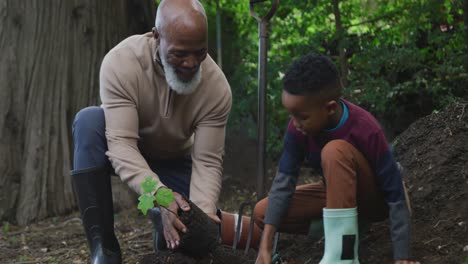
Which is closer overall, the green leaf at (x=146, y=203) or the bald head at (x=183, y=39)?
the green leaf at (x=146, y=203)

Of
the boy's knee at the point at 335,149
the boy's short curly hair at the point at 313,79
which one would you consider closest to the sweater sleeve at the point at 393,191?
→ the boy's knee at the point at 335,149

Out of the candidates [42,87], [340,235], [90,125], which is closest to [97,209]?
[90,125]

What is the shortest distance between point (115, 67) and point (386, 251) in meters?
1.54

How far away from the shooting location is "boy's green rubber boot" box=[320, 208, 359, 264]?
280 cm

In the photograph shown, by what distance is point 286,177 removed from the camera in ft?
10.4

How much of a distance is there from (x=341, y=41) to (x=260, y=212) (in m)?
2.66

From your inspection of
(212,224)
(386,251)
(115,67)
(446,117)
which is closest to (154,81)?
(115,67)

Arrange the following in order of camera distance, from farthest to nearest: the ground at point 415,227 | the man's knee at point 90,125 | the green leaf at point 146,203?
the man's knee at point 90,125, the ground at point 415,227, the green leaf at point 146,203

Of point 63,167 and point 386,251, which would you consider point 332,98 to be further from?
point 63,167

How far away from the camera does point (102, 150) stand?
3553mm

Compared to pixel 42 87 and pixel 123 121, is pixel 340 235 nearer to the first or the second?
pixel 123 121

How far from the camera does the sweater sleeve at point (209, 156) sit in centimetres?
349

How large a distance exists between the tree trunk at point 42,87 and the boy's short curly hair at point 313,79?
9.90 ft

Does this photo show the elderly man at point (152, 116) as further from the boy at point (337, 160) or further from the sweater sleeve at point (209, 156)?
the boy at point (337, 160)
